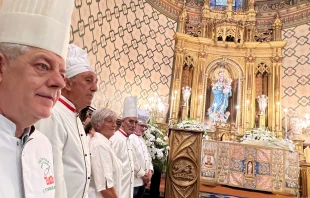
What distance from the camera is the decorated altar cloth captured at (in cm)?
651

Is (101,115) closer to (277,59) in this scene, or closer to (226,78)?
(226,78)

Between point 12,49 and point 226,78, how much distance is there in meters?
11.4

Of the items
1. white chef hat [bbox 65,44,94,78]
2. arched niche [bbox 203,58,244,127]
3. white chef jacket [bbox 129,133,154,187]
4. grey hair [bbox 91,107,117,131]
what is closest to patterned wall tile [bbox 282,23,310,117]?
arched niche [bbox 203,58,244,127]

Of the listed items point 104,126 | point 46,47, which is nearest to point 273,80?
point 104,126

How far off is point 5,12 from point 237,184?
22.1 ft

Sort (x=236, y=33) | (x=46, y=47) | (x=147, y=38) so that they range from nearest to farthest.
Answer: (x=46, y=47) → (x=147, y=38) → (x=236, y=33)

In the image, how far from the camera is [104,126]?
102 inches

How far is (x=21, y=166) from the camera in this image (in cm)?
86

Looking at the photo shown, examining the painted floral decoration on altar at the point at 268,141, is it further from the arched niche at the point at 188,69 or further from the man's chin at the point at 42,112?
the man's chin at the point at 42,112

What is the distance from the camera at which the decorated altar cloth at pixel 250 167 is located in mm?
6508

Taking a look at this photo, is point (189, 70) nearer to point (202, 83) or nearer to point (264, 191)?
point (202, 83)

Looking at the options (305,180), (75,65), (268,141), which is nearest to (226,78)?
(268,141)

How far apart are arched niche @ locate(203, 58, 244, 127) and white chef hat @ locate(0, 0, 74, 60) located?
34.2 feet

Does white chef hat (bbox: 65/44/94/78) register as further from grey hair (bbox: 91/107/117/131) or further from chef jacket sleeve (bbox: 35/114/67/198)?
grey hair (bbox: 91/107/117/131)
